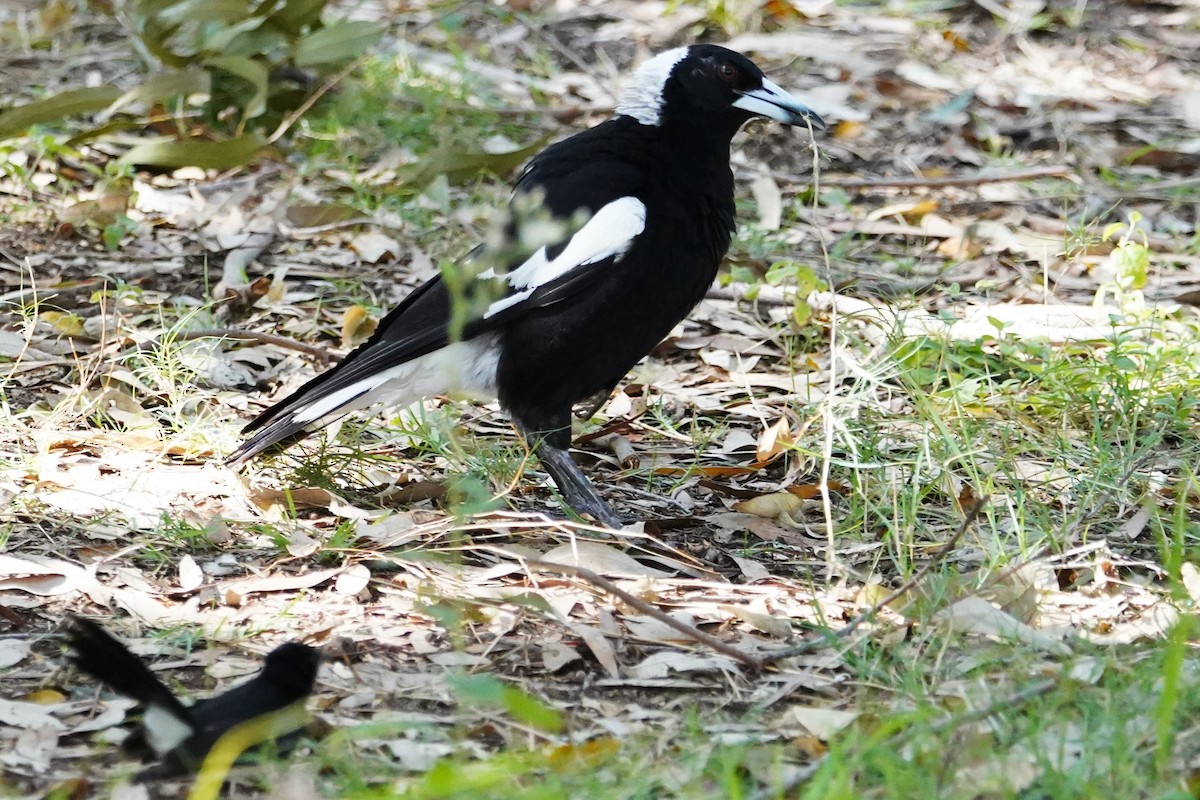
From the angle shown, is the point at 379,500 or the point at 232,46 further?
the point at 232,46

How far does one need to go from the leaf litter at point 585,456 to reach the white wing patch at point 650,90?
72 cm

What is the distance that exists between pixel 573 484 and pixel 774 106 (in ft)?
3.77

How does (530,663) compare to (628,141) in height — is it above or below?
below

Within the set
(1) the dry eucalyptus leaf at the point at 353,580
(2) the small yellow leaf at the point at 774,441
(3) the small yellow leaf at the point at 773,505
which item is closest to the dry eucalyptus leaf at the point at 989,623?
(3) the small yellow leaf at the point at 773,505

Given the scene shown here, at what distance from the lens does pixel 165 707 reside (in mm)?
2111

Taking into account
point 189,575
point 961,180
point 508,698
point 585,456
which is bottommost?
point 585,456

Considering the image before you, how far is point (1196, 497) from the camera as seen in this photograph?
3338mm

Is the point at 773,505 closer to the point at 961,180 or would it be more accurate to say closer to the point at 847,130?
the point at 961,180

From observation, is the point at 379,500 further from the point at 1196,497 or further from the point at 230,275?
the point at 1196,497

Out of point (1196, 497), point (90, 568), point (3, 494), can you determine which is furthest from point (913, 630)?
point (3, 494)

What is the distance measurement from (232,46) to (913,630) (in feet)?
11.8

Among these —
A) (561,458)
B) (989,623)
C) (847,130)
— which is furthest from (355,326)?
(847,130)

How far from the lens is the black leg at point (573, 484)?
3.40 metres

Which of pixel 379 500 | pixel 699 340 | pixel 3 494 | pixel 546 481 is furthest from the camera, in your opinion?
pixel 699 340
